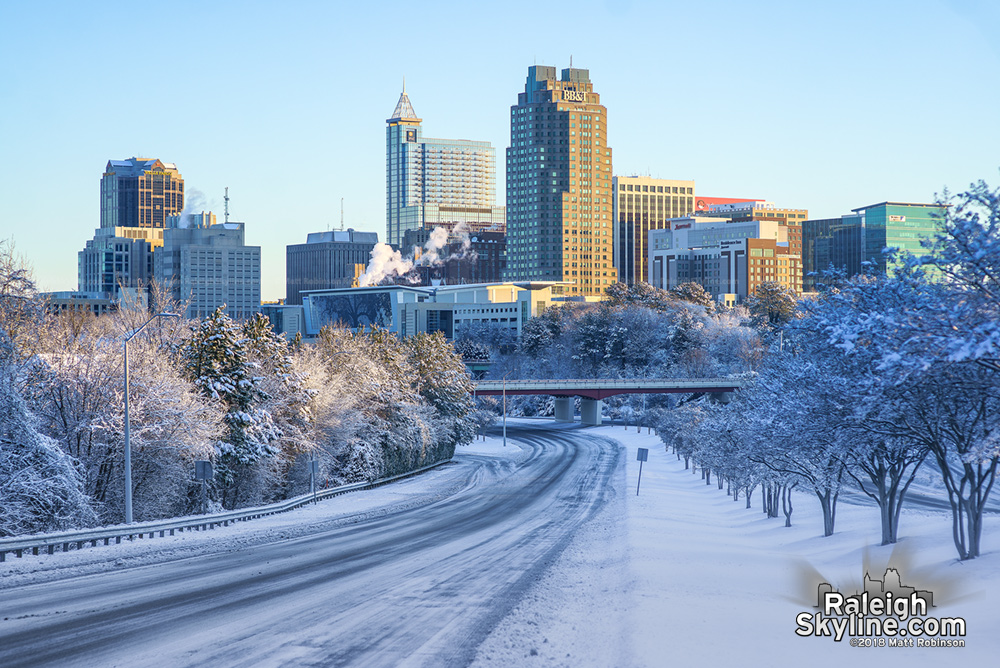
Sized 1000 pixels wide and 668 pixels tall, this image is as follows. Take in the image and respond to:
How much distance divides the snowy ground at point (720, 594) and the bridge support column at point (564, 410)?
88.1 metres

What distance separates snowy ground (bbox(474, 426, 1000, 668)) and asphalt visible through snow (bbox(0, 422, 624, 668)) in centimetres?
103

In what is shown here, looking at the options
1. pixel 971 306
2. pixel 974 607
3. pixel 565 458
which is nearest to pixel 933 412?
pixel 974 607

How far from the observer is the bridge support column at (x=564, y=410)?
12575cm

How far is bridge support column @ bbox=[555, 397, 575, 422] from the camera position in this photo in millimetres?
125750

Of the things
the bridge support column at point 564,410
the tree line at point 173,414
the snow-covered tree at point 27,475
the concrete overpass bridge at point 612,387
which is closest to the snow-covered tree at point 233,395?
the tree line at point 173,414

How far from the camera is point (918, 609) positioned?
1695 cm

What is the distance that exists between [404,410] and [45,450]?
119 ft

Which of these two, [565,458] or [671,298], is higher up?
[671,298]

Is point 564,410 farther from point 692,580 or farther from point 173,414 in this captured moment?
point 692,580

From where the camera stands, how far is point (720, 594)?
2058 centimetres

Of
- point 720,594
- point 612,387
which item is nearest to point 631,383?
point 612,387

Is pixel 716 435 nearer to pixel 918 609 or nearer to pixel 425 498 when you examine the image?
pixel 425 498

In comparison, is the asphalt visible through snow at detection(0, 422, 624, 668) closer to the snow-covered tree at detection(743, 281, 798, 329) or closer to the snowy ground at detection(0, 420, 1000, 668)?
the snowy ground at detection(0, 420, 1000, 668)

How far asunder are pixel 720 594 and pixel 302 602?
8.62 meters
